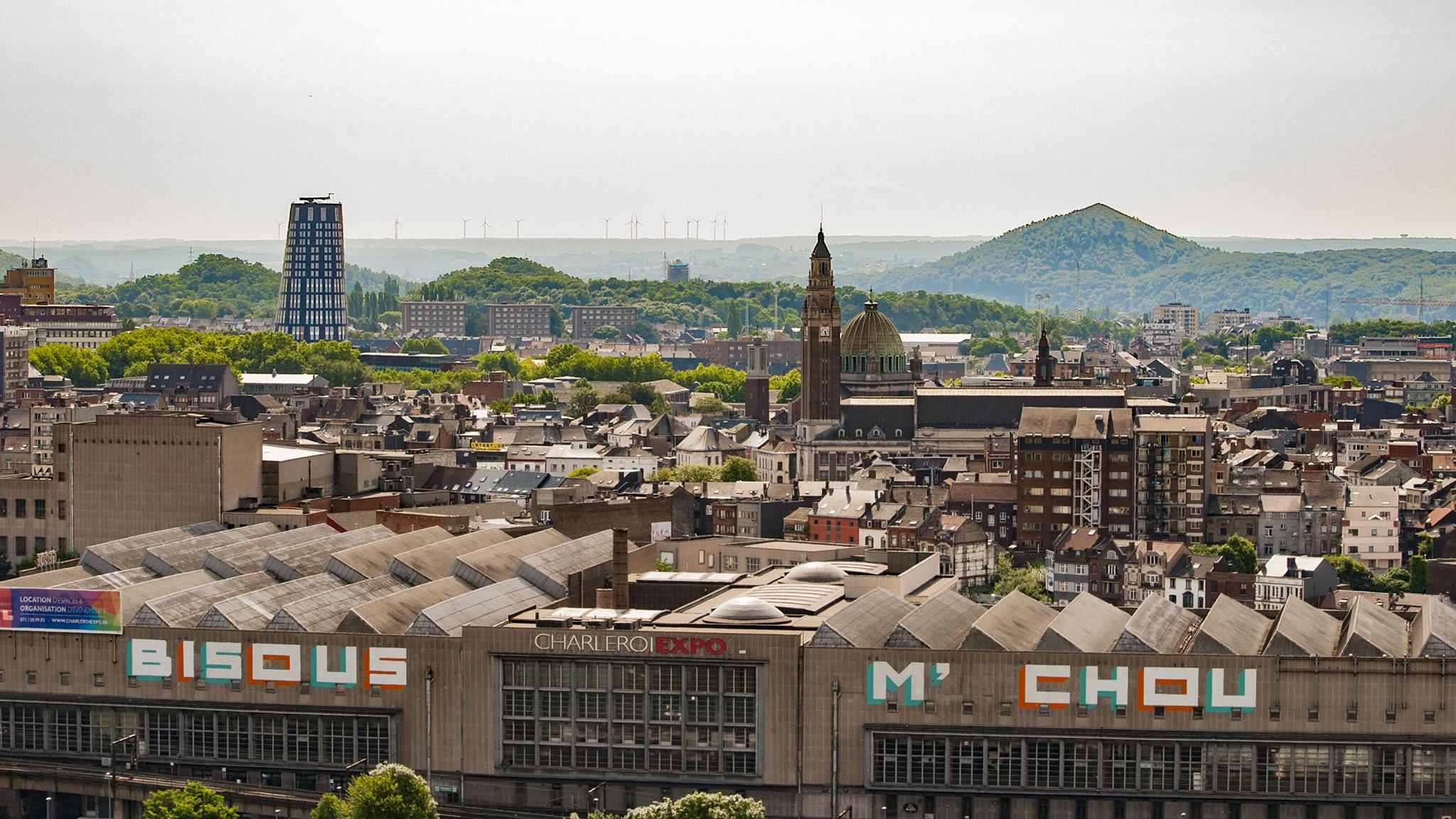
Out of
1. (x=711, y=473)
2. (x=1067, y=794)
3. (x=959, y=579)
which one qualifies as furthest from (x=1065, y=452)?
(x=1067, y=794)

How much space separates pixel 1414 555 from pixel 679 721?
53.0 meters

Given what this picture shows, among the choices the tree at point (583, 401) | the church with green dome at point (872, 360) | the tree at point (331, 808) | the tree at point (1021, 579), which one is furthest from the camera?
the tree at point (583, 401)

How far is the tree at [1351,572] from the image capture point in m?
98.0

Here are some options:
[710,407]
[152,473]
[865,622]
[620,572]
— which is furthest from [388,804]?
[710,407]

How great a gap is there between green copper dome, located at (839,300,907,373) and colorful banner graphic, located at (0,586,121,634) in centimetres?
9703

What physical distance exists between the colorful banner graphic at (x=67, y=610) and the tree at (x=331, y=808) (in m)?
10.2

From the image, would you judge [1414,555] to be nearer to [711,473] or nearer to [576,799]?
[711,473]

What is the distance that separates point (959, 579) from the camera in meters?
95.3

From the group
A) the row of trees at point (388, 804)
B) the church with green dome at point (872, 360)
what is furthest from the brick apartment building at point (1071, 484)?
the church with green dome at point (872, 360)

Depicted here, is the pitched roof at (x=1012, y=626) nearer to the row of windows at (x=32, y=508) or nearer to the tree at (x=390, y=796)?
the tree at (x=390, y=796)

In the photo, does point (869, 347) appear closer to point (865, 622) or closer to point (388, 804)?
point (865, 622)

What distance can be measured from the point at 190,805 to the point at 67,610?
9820mm

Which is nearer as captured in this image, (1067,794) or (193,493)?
(1067,794)

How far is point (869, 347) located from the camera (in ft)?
515
